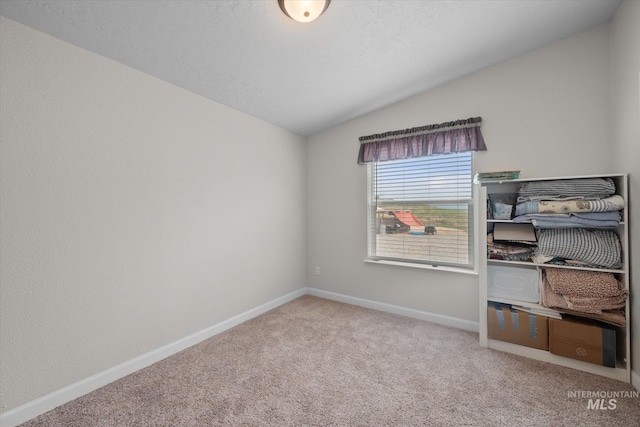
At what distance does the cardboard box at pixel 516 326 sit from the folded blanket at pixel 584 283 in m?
0.30

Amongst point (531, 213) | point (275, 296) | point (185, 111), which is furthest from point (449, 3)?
point (275, 296)

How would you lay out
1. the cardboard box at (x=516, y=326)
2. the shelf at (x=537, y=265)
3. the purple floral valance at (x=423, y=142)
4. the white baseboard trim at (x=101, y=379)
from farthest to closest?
the purple floral valance at (x=423, y=142)
the cardboard box at (x=516, y=326)
the shelf at (x=537, y=265)
the white baseboard trim at (x=101, y=379)

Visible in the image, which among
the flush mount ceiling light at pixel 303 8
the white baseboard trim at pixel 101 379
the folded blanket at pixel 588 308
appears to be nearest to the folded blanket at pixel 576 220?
the folded blanket at pixel 588 308

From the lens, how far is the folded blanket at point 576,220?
173 centimetres

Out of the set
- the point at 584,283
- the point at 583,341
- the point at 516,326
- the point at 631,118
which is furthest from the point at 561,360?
the point at 631,118

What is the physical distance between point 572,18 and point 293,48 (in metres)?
2.06

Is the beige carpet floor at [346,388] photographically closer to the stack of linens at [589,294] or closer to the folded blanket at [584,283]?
the stack of linens at [589,294]

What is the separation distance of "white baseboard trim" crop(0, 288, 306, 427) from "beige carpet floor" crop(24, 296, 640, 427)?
52 mm

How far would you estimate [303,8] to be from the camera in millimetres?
1469

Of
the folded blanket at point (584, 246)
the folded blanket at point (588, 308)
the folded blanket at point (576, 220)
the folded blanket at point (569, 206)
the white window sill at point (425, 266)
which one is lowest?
the folded blanket at point (588, 308)

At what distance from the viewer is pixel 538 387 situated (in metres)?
1.67

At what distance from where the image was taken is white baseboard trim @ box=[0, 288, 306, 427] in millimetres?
1403

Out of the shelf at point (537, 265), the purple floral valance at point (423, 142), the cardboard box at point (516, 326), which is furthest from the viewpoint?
the purple floral valance at point (423, 142)

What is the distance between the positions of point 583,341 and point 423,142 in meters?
2.01
